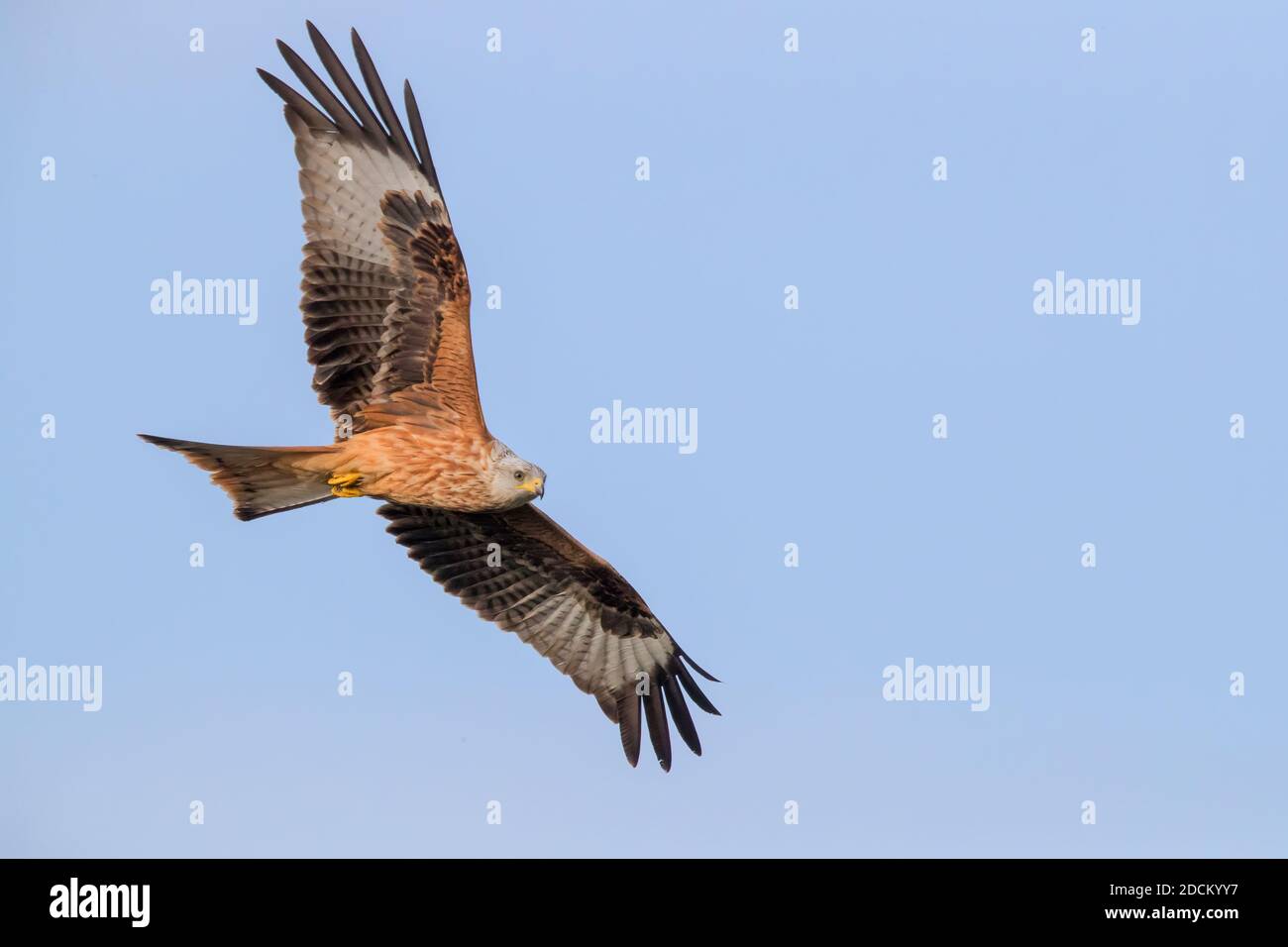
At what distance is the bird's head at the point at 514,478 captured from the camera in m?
11.2

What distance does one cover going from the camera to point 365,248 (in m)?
11.6

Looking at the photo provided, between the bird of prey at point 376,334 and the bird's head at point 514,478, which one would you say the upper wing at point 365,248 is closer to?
the bird of prey at point 376,334

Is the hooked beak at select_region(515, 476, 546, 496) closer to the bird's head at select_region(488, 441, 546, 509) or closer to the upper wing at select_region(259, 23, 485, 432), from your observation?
the bird's head at select_region(488, 441, 546, 509)

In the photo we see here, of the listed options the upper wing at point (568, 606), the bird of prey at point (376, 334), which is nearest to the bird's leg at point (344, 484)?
the bird of prey at point (376, 334)

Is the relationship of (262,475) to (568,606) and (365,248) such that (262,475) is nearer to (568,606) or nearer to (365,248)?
(365,248)

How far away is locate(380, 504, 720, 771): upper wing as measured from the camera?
1293 cm

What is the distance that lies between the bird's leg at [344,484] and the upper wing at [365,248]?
368mm

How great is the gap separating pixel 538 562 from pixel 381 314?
2381 mm

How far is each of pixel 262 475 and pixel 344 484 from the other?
0.50 meters
